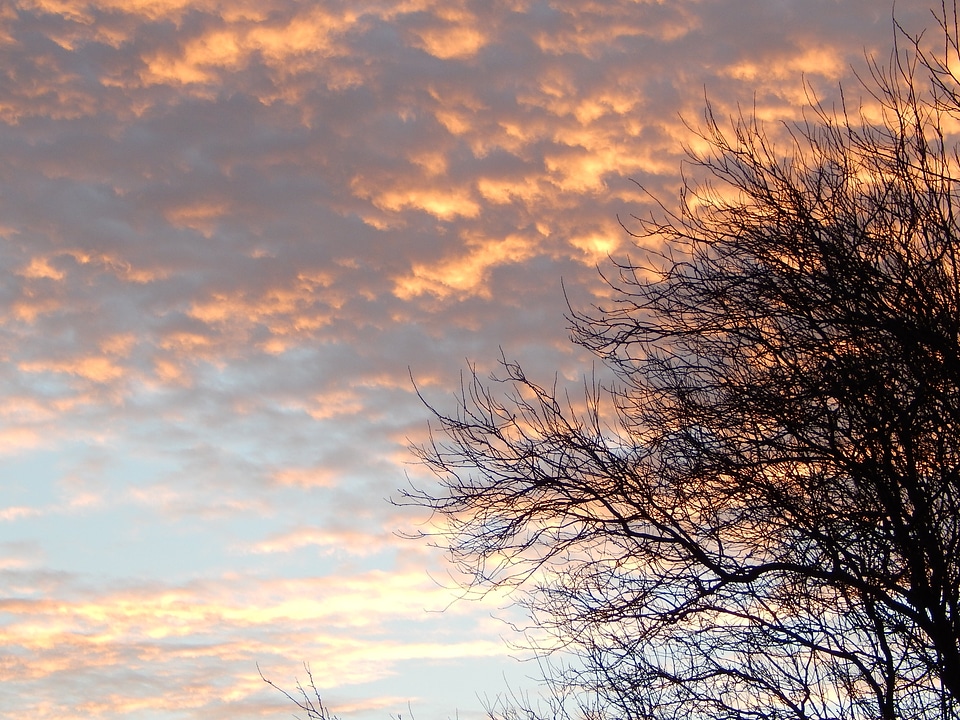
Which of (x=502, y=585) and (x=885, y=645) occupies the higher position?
(x=502, y=585)

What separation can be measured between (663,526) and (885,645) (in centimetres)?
184

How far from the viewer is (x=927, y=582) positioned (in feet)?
27.4

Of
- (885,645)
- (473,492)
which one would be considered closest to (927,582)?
(885,645)

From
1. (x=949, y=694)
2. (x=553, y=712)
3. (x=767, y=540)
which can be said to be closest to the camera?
(x=949, y=694)

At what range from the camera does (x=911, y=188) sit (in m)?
8.88

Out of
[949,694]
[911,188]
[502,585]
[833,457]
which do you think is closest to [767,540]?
[833,457]

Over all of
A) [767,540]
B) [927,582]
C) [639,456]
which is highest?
[639,456]

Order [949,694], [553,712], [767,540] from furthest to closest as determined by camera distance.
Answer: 1. [553,712]
2. [767,540]
3. [949,694]

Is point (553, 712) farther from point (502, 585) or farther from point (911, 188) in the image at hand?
point (911, 188)

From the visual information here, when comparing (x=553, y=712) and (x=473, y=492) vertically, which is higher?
(x=473, y=492)

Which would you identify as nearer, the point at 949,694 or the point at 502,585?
the point at 949,694

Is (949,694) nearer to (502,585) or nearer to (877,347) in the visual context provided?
(877,347)

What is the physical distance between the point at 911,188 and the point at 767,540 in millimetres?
2870

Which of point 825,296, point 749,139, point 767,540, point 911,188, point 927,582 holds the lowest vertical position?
point 927,582
